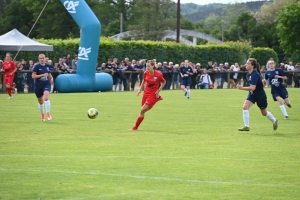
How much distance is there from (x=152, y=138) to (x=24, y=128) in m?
3.72

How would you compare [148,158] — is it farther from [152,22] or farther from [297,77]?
[152,22]

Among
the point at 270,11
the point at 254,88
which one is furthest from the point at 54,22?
the point at 254,88

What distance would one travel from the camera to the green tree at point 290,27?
175 ft

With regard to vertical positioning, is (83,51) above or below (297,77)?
above

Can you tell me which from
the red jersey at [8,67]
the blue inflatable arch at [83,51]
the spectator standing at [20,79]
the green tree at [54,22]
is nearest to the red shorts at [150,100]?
the red jersey at [8,67]

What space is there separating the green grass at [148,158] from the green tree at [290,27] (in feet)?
114

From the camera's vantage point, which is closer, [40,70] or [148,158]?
[148,158]

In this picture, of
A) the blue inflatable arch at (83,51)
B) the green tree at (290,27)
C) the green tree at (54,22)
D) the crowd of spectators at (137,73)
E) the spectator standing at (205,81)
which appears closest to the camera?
the blue inflatable arch at (83,51)

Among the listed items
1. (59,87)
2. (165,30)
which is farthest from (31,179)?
(165,30)

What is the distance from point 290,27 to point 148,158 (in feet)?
147

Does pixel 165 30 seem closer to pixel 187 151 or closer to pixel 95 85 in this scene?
pixel 95 85

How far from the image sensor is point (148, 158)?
451 inches

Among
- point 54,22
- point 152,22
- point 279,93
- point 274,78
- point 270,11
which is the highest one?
point 270,11

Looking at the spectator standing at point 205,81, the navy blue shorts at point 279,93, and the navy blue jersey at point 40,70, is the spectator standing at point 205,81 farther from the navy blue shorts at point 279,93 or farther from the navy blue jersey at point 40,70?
the navy blue jersey at point 40,70
